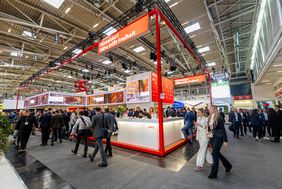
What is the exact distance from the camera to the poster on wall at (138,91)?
26.6ft

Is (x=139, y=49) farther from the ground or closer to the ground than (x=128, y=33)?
farther from the ground

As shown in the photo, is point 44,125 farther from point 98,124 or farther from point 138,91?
point 138,91

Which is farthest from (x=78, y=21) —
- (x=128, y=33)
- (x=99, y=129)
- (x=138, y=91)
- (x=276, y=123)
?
(x=276, y=123)

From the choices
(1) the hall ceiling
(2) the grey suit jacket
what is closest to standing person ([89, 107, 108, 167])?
(2) the grey suit jacket

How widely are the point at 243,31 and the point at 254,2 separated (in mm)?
1991

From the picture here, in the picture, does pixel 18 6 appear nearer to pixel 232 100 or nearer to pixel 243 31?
pixel 243 31

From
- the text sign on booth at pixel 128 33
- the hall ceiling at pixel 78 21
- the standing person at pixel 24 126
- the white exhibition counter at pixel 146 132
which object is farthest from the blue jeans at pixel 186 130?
the standing person at pixel 24 126

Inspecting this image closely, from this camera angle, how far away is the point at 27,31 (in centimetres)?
622

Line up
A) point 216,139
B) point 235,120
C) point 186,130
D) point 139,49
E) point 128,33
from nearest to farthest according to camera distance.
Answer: point 216,139, point 128,33, point 186,130, point 235,120, point 139,49

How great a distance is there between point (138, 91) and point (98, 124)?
17.6ft

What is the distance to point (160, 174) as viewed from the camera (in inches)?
108

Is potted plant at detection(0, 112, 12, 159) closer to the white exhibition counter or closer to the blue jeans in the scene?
the white exhibition counter

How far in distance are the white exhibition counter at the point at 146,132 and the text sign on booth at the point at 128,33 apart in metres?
2.69

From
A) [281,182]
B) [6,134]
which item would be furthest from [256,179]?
[6,134]
